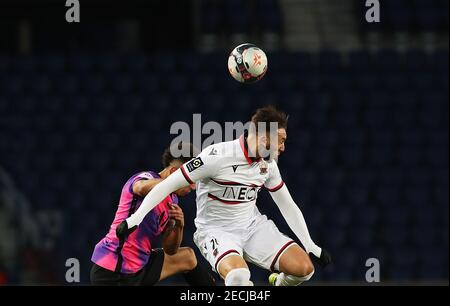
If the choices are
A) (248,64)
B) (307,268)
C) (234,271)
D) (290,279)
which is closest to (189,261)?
(234,271)

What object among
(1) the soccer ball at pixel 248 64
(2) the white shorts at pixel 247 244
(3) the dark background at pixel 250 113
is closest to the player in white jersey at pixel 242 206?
(2) the white shorts at pixel 247 244

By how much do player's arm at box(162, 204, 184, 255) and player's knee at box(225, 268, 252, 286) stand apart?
48cm

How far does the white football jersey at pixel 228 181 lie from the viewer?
6.22 metres

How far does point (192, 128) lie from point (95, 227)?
2.07 metres

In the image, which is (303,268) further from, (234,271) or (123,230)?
(123,230)

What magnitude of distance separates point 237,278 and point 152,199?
77 centimetres

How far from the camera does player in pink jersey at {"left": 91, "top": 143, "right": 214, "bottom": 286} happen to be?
6184mm

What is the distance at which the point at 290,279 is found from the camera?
656 centimetres

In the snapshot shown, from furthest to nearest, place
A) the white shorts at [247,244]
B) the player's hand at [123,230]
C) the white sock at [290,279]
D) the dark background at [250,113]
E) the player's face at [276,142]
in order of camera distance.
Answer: the dark background at [250,113] → the white sock at [290,279] → the white shorts at [247,244] → the player's face at [276,142] → the player's hand at [123,230]

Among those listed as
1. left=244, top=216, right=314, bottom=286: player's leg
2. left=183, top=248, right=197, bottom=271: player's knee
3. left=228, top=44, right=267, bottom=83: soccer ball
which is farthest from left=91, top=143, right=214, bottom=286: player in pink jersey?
left=228, top=44, right=267, bottom=83: soccer ball

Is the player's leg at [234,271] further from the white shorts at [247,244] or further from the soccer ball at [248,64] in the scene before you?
the soccer ball at [248,64]

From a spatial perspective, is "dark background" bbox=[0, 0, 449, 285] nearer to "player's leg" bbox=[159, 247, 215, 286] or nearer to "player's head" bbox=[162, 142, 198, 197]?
"player's leg" bbox=[159, 247, 215, 286]

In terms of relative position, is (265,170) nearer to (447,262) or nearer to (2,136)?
(447,262)
